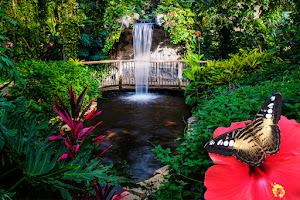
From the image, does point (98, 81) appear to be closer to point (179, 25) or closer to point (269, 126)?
point (179, 25)

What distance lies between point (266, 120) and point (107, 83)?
11896 millimetres

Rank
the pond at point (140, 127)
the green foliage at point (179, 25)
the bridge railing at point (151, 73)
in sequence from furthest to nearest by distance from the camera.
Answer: the green foliage at point (179, 25), the bridge railing at point (151, 73), the pond at point (140, 127)

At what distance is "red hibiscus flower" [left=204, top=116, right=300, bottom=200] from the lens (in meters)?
0.53

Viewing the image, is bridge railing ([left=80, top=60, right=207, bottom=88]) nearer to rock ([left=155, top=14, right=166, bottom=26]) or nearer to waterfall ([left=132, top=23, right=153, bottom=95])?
waterfall ([left=132, top=23, right=153, bottom=95])

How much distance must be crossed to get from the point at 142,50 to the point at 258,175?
42.2 feet

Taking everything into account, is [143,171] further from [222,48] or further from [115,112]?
[222,48]

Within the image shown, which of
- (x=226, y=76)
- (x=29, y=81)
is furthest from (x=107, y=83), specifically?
(x=226, y=76)

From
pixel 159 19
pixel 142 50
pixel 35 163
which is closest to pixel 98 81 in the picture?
pixel 142 50

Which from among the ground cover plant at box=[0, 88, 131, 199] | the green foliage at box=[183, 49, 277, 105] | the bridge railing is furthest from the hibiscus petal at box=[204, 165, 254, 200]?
the bridge railing

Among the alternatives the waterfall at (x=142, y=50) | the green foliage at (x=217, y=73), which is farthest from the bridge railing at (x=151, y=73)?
the green foliage at (x=217, y=73)

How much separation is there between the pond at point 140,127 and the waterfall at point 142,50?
2.42m

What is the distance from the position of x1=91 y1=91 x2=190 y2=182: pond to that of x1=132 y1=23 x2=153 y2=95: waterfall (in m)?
2.42

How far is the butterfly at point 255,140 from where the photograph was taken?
0.52 m

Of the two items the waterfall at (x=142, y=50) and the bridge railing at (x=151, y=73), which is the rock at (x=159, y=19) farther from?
the bridge railing at (x=151, y=73)
